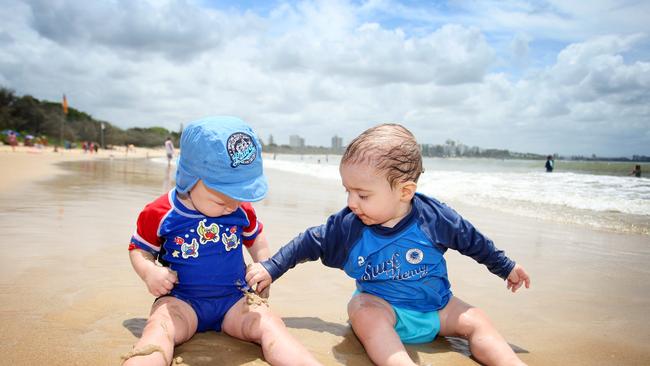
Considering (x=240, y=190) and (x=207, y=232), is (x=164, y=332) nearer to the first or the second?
(x=207, y=232)

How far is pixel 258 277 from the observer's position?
219 centimetres

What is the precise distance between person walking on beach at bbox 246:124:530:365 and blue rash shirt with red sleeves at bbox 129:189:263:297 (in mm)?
167

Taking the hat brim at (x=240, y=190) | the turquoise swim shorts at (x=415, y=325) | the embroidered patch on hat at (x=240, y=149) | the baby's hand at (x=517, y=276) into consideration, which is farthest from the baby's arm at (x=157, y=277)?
the baby's hand at (x=517, y=276)

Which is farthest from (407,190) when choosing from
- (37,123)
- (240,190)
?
(37,123)

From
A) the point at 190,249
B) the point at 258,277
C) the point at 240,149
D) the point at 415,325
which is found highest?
the point at 240,149

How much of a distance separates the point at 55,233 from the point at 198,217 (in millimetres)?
2750

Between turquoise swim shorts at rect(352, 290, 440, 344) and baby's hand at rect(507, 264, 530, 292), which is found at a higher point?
baby's hand at rect(507, 264, 530, 292)

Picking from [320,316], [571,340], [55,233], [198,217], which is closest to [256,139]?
[198,217]

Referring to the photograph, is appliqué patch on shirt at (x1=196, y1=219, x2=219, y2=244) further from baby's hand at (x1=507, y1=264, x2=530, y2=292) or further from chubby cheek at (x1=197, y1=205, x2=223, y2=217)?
baby's hand at (x1=507, y1=264, x2=530, y2=292)

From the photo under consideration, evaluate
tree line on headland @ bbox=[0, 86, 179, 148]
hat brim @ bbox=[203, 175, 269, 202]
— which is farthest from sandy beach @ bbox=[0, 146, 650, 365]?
tree line on headland @ bbox=[0, 86, 179, 148]

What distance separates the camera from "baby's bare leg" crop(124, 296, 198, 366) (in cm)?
171

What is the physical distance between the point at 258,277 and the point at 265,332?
12.2 inches

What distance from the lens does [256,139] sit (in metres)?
2.19

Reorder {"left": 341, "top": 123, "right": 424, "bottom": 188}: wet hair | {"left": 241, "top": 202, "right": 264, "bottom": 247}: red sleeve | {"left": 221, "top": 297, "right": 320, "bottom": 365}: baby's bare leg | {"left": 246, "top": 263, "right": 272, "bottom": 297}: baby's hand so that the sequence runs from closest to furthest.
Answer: {"left": 221, "top": 297, "right": 320, "bottom": 365}: baby's bare leg, {"left": 341, "top": 123, "right": 424, "bottom": 188}: wet hair, {"left": 246, "top": 263, "right": 272, "bottom": 297}: baby's hand, {"left": 241, "top": 202, "right": 264, "bottom": 247}: red sleeve
